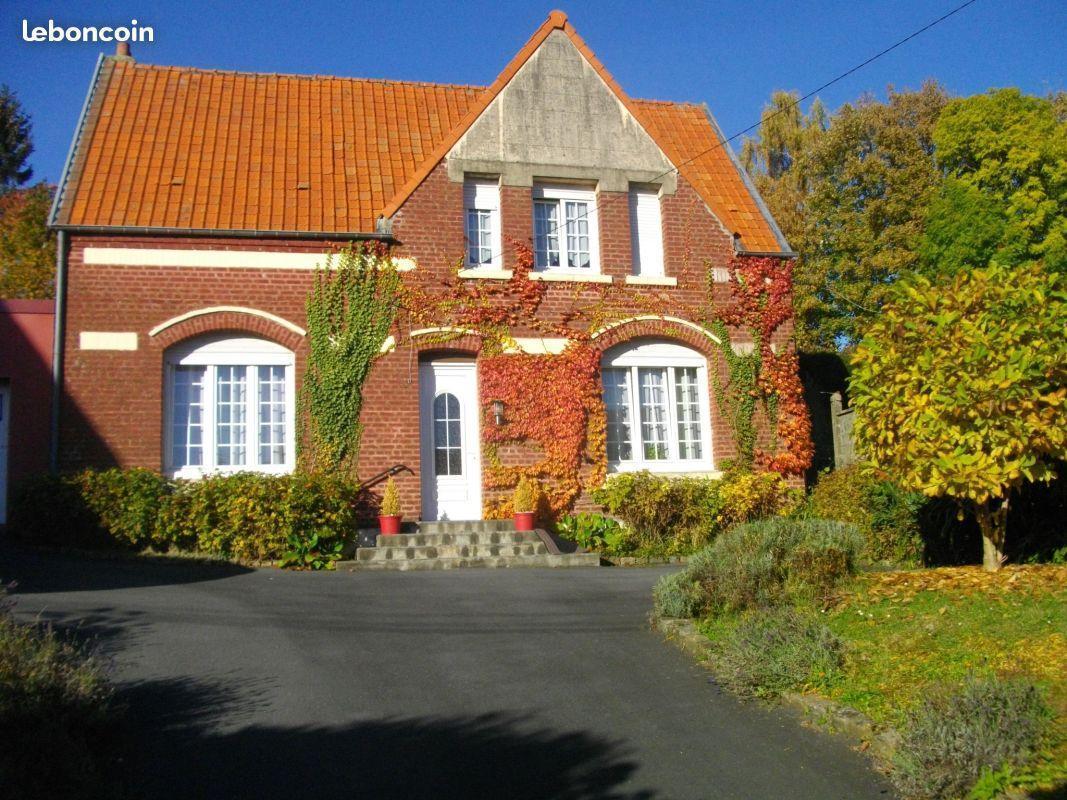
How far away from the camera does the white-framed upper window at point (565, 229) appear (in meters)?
15.9

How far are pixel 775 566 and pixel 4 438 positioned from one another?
11.7 m

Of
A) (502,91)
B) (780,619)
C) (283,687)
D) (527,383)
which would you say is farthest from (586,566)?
(502,91)

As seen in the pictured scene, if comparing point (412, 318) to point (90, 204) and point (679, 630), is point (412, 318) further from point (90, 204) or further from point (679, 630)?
point (679, 630)

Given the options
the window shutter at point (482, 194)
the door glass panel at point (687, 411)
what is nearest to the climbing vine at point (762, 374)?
the door glass panel at point (687, 411)

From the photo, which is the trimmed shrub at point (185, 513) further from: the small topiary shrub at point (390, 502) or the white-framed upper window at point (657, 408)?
the white-framed upper window at point (657, 408)

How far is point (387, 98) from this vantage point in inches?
686

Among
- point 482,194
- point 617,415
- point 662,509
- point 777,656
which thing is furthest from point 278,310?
point 777,656

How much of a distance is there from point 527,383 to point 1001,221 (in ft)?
45.8

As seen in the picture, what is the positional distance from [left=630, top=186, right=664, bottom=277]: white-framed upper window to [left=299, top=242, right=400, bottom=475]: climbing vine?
4175 mm

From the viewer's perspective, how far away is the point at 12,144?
33469 millimetres

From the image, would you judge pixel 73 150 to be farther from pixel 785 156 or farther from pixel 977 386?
pixel 785 156

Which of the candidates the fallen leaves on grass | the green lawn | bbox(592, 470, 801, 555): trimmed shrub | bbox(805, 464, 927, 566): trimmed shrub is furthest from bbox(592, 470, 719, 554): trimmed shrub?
the green lawn

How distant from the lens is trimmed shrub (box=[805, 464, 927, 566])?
451 inches

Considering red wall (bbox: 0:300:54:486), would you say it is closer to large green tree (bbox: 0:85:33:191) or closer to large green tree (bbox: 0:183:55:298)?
large green tree (bbox: 0:183:55:298)
